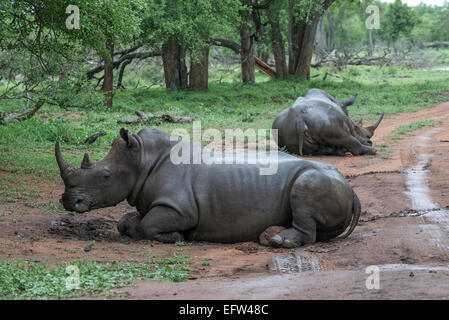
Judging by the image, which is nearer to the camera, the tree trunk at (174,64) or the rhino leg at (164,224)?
the rhino leg at (164,224)

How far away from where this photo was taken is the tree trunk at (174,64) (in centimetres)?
2461

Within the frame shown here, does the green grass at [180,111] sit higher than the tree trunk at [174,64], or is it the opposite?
the tree trunk at [174,64]

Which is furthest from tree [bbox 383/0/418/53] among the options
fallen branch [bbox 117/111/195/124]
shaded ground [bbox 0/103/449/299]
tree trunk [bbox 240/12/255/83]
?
shaded ground [bbox 0/103/449/299]

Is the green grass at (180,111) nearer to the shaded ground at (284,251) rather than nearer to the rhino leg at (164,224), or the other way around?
the shaded ground at (284,251)

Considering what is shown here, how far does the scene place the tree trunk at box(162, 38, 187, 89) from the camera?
80.7ft

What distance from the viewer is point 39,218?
8023 millimetres

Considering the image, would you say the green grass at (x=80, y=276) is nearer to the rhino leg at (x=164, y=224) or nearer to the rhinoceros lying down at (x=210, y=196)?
the rhino leg at (x=164, y=224)

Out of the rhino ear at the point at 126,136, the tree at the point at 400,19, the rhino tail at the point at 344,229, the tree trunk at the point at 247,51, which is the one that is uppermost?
the tree at the point at 400,19

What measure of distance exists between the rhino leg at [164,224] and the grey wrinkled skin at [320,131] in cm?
671

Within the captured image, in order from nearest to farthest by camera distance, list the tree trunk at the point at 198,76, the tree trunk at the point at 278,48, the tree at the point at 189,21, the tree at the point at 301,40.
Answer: the tree at the point at 189,21, the tree trunk at the point at 198,76, the tree at the point at 301,40, the tree trunk at the point at 278,48

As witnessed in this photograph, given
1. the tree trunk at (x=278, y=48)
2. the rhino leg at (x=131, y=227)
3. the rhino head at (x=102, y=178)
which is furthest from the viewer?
the tree trunk at (x=278, y=48)

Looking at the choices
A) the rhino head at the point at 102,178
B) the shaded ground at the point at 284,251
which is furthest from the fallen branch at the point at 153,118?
the rhino head at the point at 102,178
